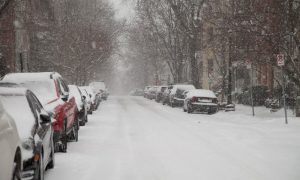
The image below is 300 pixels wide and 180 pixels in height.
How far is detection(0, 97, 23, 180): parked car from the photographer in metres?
5.89

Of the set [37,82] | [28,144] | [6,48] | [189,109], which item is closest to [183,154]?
[37,82]

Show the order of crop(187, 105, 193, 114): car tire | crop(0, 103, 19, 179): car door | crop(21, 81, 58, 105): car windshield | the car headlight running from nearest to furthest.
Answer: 1. crop(0, 103, 19, 179): car door
2. the car headlight
3. crop(21, 81, 58, 105): car windshield
4. crop(187, 105, 193, 114): car tire

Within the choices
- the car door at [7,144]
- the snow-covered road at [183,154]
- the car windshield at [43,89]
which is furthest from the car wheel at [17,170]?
the car windshield at [43,89]

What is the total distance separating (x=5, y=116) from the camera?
6520mm

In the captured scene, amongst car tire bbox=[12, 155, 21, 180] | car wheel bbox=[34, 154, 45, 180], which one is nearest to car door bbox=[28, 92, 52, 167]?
car wheel bbox=[34, 154, 45, 180]

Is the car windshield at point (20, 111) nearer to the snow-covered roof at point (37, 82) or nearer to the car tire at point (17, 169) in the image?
the car tire at point (17, 169)

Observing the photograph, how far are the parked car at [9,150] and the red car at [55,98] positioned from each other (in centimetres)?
547

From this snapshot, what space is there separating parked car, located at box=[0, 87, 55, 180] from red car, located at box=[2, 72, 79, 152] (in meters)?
2.46

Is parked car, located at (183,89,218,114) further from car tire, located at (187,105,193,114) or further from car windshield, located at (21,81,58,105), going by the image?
car windshield, located at (21,81,58,105)

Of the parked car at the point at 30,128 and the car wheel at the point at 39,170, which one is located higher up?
the parked car at the point at 30,128

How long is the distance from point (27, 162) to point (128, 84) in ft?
611

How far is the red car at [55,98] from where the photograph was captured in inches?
495

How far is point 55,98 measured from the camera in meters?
13.4

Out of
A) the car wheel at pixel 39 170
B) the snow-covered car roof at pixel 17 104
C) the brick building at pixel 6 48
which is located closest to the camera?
the car wheel at pixel 39 170
